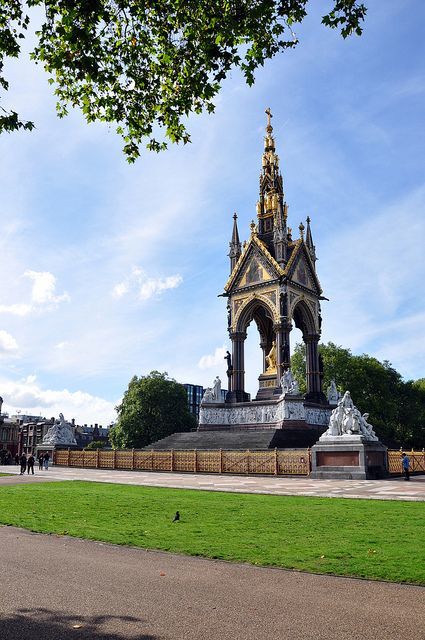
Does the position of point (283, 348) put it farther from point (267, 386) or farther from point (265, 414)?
point (265, 414)

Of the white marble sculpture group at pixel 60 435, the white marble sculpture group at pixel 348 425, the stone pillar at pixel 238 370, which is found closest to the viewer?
the white marble sculpture group at pixel 348 425

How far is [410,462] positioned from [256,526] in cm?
1975

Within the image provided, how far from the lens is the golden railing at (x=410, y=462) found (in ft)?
85.0

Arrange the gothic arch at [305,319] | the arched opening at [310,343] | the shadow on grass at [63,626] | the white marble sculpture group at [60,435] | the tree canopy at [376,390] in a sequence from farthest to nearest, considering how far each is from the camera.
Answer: the tree canopy at [376,390]
the white marble sculpture group at [60,435]
the gothic arch at [305,319]
the arched opening at [310,343]
the shadow on grass at [63,626]

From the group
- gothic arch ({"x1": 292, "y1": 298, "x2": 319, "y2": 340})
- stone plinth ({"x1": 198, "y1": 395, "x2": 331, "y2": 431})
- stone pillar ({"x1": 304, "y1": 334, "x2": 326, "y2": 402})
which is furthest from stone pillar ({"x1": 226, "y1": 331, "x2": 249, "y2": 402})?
stone pillar ({"x1": 304, "y1": 334, "x2": 326, "y2": 402})

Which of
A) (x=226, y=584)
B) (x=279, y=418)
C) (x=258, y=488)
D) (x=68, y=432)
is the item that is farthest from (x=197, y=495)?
(x=68, y=432)

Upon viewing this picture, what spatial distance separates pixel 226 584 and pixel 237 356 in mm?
34487

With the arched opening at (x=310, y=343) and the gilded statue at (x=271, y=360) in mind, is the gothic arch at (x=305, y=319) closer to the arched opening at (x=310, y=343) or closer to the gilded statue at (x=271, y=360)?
the arched opening at (x=310, y=343)

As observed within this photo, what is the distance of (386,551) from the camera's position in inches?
312

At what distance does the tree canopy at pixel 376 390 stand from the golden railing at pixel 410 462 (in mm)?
26762

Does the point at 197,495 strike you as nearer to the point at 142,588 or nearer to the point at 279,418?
the point at 142,588

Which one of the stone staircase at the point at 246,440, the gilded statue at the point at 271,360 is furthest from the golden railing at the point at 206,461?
the gilded statue at the point at 271,360

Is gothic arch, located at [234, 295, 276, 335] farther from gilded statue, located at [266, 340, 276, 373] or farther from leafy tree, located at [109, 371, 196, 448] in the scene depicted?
leafy tree, located at [109, 371, 196, 448]

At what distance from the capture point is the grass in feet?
24.6
